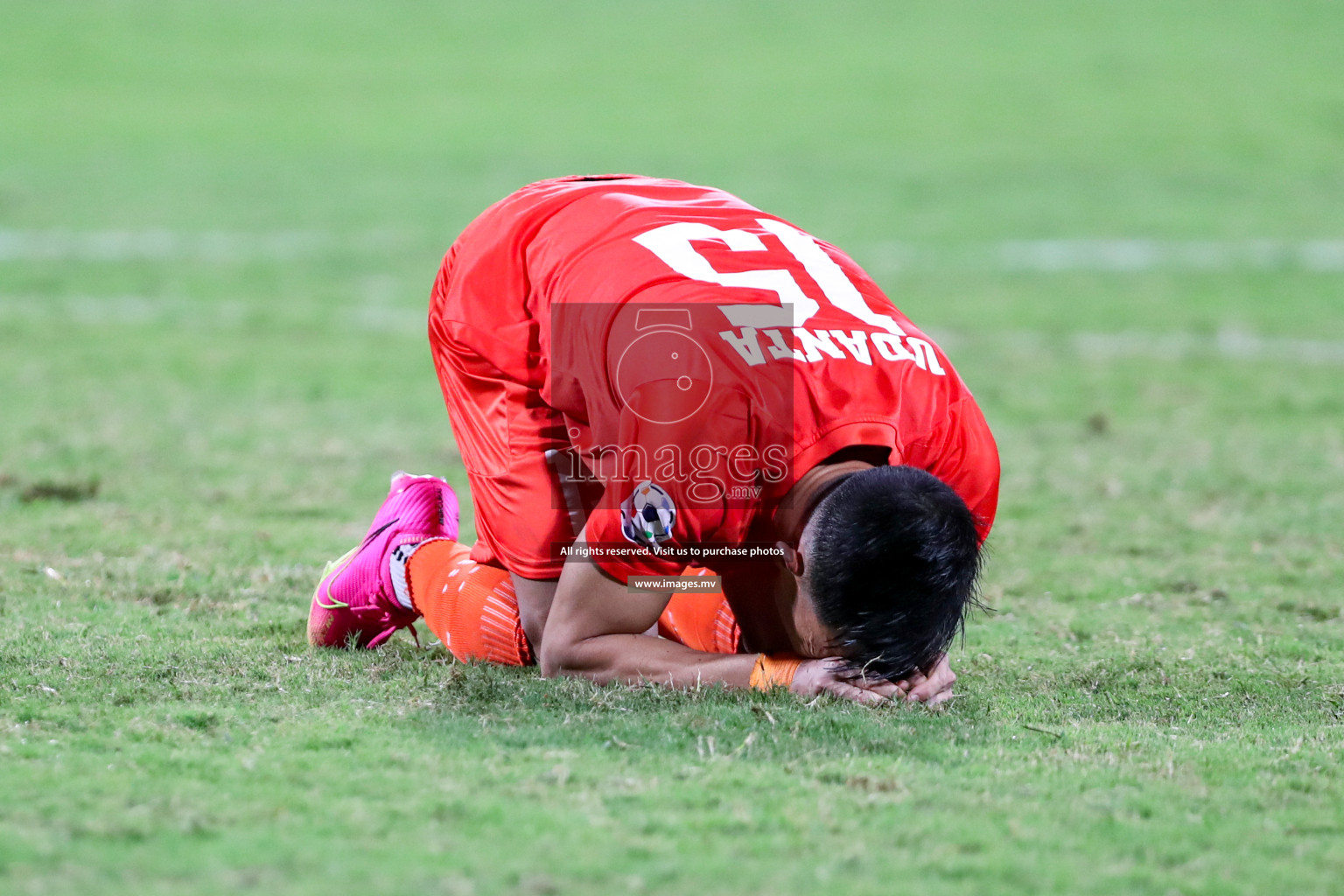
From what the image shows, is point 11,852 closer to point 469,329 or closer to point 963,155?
point 469,329

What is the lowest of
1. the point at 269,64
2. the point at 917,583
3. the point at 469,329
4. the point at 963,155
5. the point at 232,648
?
the point at 232,648

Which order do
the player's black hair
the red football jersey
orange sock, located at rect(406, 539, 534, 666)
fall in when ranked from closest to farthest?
the player's black hair → the red football jersey → orange sock, located at rect(406, 539, 534, 666)

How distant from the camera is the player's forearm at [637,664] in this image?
3896mm

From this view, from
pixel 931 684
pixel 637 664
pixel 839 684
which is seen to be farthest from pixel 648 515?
pixel 931 684

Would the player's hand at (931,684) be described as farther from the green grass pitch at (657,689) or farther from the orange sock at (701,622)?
the orange sock at (701,622)

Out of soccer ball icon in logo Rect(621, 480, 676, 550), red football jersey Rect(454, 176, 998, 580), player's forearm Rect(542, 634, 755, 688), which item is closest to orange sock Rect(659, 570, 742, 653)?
player's forearm Rect(542, 634, 755, 688)

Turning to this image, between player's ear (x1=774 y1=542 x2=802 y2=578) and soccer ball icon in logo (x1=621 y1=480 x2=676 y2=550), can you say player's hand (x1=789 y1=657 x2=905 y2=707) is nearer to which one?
player's ear (x1=774 y1=542 x2=802 y2=578)

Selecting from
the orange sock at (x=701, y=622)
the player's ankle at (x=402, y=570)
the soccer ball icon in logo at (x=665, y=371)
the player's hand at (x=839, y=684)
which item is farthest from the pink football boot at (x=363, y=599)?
the player's hand at (x=839, y=684)

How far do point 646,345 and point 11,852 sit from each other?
1.75 m

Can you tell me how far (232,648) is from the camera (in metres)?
4.41

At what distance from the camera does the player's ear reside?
362 cm

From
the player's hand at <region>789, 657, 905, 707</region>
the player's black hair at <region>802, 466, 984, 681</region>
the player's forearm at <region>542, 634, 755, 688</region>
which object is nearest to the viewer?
the player's black hair at <region>802, 466, 984, 681</region>

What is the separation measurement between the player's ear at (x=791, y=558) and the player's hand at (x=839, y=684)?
0.27 metres

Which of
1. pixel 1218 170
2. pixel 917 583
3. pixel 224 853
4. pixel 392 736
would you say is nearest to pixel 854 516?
pixel 917 583
